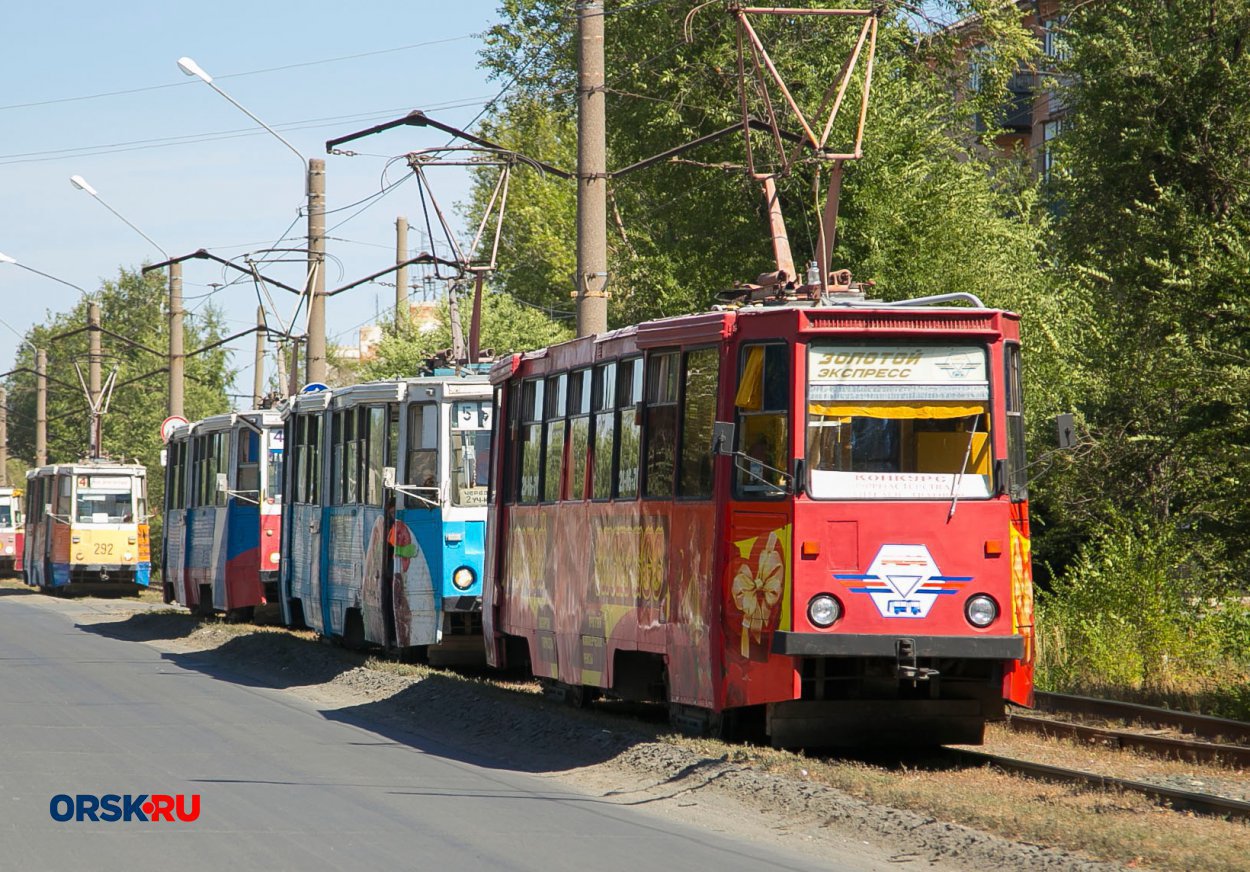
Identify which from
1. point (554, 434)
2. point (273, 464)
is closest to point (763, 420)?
point (554, 434)

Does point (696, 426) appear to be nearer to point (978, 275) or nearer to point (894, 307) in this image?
point (894, 307)

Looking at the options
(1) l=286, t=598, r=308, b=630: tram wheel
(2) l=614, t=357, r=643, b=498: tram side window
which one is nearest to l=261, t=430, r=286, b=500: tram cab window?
(1) l=286, t=598, r=308, b=630: tram wheel

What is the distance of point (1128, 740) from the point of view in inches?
538

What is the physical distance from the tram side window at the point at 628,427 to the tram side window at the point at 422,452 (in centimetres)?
550

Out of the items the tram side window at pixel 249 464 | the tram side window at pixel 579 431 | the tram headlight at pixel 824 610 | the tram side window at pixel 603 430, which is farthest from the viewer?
the tram side window at pixel 249 464

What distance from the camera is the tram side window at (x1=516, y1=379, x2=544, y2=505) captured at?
16.8 m

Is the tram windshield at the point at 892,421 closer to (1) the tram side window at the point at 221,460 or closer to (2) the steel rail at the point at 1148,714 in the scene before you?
(2) the steel rail at the point at 1148,714

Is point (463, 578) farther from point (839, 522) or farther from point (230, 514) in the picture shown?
point (230, 514)

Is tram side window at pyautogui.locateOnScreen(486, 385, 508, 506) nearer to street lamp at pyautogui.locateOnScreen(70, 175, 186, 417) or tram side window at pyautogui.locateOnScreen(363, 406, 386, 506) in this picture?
tram side window at pyautogui.locateOnScreen(363, 406, 386, 506)

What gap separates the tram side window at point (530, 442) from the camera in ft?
55.0

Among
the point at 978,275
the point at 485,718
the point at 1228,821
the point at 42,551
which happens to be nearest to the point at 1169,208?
the point at 978,275

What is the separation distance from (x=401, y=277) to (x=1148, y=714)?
3619 centimetres

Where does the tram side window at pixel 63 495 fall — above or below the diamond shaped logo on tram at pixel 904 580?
above

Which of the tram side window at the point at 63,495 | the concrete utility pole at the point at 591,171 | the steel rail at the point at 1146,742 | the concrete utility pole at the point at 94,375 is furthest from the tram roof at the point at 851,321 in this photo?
the concrete utility pole at the point at 94,375
